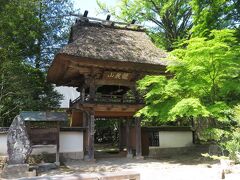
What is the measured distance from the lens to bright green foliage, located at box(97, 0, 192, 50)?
22.7m

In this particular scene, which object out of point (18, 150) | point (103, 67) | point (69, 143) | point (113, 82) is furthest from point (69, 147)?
point (103, 67)

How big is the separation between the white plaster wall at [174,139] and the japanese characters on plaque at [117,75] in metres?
3.68

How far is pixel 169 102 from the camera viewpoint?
12.2 m

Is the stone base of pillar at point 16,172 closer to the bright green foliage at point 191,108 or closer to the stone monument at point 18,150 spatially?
the stone monument at point 18,150

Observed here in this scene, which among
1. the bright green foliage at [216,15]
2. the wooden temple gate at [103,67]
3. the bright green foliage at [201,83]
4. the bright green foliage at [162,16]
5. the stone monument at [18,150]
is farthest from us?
the bright green foliage at [162,16]

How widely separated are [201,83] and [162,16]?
13.1 metres

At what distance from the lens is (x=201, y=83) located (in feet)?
37.5

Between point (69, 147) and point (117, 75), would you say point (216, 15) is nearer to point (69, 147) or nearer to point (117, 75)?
point (117, 75)

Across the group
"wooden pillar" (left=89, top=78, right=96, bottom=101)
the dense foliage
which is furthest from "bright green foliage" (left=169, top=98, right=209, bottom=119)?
the dense foliage

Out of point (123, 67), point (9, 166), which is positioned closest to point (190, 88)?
point (123, 67)

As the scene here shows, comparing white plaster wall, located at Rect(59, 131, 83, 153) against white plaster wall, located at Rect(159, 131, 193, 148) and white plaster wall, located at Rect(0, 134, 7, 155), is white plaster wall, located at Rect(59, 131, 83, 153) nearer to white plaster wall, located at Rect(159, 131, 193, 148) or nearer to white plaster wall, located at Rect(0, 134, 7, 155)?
white plaster wall, located at Rect(0, 134, 7, 155)

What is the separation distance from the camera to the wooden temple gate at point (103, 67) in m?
12.6

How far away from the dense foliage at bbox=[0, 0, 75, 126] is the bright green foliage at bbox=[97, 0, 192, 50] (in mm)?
6404

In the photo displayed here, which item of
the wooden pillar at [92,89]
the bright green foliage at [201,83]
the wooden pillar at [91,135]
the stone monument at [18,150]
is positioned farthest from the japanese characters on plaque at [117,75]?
the stone monument at [18,150]
